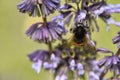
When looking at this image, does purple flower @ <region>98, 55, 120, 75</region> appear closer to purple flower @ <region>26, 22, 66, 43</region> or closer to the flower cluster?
the flower cluster

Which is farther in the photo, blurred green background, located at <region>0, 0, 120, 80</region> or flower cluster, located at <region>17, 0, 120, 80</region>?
blurred green background, located at <region>0, 0, 120, 80</region>

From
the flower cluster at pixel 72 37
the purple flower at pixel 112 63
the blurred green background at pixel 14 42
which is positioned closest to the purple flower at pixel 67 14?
the flower cluster at pixel 72 37

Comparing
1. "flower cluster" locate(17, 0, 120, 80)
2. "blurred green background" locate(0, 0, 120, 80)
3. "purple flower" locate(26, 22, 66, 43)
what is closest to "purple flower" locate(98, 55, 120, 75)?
"flower cluster" locate(17, 0, 120, 80)

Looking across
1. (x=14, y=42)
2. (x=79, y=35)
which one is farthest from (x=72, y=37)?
(x=14, y=42)

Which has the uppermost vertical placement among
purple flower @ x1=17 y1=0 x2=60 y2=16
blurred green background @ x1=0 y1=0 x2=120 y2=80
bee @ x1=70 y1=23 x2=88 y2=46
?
purple flower @ x1=17 y1=0 x2=60 y2=16

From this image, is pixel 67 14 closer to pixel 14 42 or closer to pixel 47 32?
pixel 47 32

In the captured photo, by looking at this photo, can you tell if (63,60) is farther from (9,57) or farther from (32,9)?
(9,57)

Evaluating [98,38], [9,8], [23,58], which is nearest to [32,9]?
[98,38]
